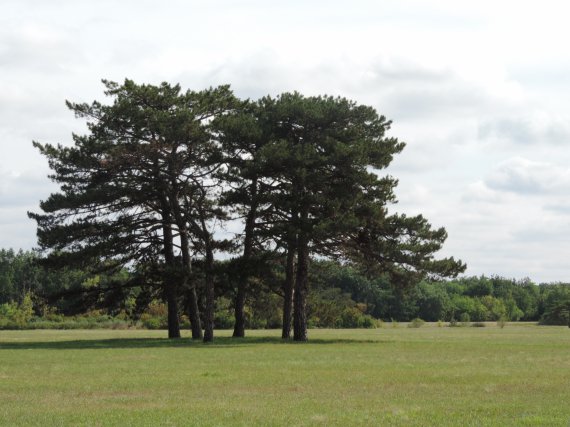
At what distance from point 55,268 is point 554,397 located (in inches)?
1473

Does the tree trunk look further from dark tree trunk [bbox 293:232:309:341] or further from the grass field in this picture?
the grass field

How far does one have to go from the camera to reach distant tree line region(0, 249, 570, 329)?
52.6 metres

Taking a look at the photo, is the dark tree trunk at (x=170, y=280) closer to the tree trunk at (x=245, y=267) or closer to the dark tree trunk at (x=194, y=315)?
the dark tree trunk at (x=194, y=315)

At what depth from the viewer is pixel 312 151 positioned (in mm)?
45125

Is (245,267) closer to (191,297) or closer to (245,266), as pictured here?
(245,266)

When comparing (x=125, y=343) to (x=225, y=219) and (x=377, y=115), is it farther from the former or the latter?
(x=377, y=115)

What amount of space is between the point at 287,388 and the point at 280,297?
128 ft

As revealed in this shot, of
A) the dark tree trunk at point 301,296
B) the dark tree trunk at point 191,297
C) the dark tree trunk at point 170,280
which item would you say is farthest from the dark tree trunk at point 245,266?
the dark tree trunk at point 170,280

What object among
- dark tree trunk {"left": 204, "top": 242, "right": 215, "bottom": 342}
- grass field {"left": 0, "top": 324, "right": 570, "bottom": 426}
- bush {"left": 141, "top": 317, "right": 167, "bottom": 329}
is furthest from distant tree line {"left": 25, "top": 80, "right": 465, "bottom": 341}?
bush {"left": 141, "top": 317, "right": 167, "bottom": 329}

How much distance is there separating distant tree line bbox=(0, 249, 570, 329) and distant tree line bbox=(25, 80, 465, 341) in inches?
33.2

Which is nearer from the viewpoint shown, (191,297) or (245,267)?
(245,267)

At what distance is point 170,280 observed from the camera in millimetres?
48406

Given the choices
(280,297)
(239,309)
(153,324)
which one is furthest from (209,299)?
(153,324)

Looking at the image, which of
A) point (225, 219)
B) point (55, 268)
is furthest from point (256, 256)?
point (55, 268)
